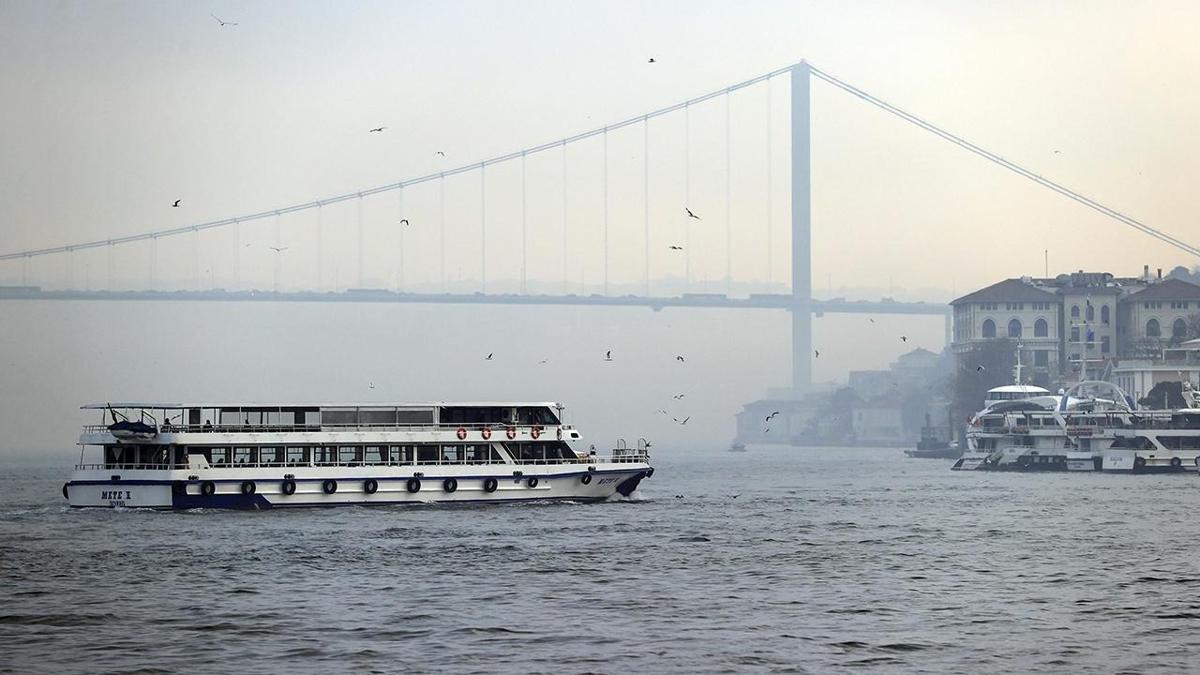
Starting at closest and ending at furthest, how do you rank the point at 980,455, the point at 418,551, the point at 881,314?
the point at 418,551 < the point at 980,455 < the point at 881,314

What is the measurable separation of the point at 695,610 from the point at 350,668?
8.24 meters

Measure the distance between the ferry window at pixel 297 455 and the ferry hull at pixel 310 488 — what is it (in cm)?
96

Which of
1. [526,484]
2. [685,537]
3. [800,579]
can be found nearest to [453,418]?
[526,484]

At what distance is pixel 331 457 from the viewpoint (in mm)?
55188

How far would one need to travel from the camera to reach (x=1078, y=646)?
1106 inches

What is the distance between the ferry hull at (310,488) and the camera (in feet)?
174

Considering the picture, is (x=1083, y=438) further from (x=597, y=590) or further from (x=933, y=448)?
(x=597, y=590)

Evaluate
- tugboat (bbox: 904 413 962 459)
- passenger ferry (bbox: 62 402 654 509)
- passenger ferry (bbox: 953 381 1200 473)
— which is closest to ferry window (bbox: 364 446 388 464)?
passenger ferry (bbox: 62 402 654 509)

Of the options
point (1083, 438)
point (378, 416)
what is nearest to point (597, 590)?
point (378, 416)

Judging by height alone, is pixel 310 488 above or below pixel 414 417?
below

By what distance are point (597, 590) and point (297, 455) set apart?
21765 millimetres

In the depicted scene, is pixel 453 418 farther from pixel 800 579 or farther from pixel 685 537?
pixel 800 579

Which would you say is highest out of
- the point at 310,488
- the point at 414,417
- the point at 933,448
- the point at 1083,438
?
the point at 414,417

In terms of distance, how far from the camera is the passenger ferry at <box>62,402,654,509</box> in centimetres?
5316
